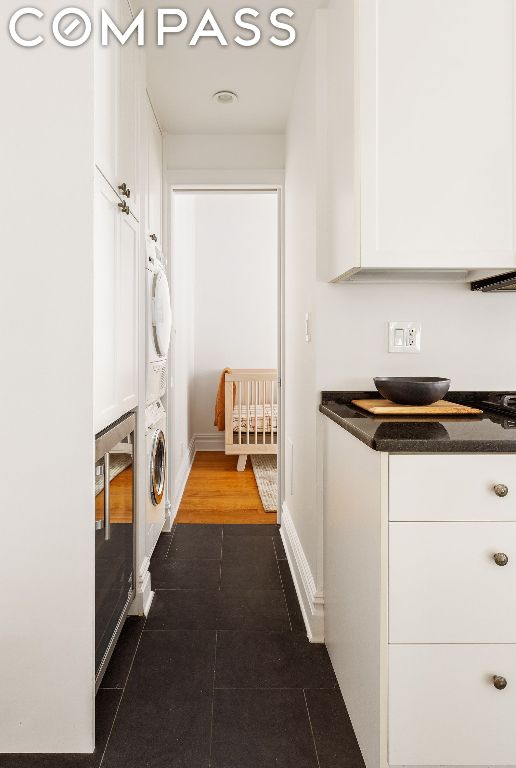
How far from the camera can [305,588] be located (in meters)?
2.23

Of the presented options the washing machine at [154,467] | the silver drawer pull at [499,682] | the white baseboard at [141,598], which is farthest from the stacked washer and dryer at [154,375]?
the silver drawer pull at [499,682]

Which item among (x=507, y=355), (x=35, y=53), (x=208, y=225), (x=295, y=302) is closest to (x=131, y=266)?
(x=35, y=53)

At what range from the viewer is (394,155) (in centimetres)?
159

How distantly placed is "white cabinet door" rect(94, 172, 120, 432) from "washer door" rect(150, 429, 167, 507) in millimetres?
742

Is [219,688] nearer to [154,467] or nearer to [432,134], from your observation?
[154,467]

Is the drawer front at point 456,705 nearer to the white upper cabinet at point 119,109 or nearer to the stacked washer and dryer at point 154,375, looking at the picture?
the stacked washer and dryer at point 154,375

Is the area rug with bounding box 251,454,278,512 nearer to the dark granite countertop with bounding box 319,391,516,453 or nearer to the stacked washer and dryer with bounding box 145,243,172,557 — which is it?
the stacked washer and dryer with bounding box 145,243,172,557

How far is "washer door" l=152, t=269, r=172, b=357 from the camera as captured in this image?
2.43m

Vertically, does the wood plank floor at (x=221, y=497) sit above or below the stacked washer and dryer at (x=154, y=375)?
below

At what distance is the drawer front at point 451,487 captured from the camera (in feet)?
4.02

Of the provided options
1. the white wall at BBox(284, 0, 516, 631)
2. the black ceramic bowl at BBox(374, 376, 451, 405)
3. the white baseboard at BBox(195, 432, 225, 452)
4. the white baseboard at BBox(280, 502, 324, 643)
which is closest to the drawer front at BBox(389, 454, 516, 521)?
the black ceramic bowl at BBox(374, 376, 451, 405)

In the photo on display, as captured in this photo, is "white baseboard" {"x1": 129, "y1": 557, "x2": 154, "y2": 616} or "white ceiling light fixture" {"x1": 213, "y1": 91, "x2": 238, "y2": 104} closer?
"white baseboard" {"x1": 129, "y1": 557, "x2": 154, "y2": 616}

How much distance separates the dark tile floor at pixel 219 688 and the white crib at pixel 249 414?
220 centimetres

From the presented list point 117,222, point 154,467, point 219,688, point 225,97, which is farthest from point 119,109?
point 219,688
